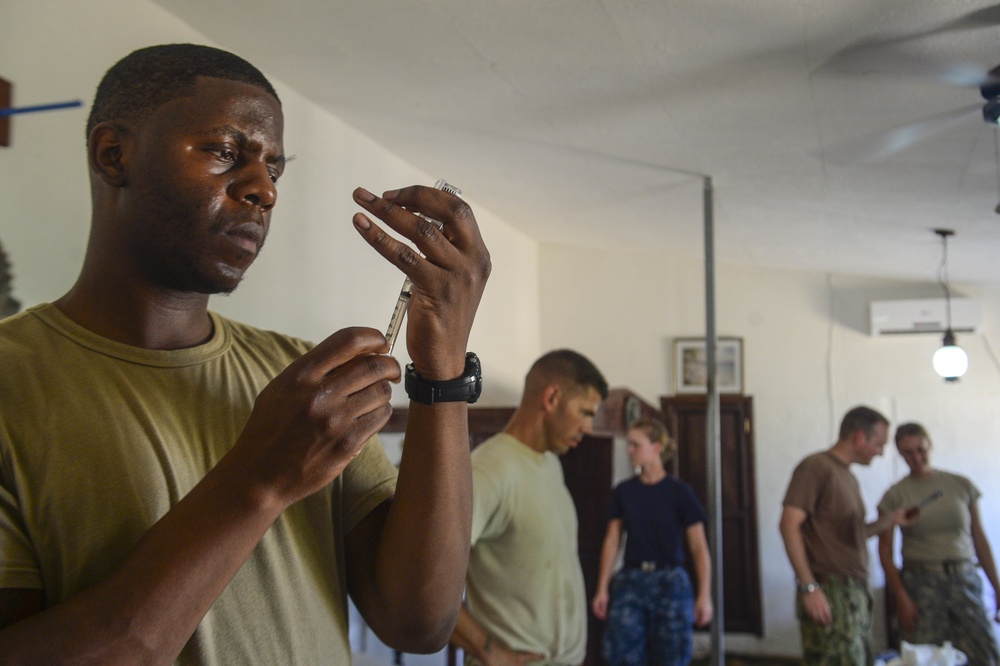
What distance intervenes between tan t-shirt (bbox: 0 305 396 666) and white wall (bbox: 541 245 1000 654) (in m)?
5.07

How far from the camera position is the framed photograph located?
5805mm

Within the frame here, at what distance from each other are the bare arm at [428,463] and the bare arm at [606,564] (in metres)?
3.10

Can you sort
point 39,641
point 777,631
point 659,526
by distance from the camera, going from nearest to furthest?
point 39,641 < point 659,526 < point 777,631

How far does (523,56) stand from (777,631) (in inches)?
185

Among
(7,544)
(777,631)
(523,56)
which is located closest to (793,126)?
(523,56)

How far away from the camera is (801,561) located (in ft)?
12.1

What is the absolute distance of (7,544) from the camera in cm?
67

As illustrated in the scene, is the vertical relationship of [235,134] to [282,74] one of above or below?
below

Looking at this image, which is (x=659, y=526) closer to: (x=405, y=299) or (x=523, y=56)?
(x=523, y=56)

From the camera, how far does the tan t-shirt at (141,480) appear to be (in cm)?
70

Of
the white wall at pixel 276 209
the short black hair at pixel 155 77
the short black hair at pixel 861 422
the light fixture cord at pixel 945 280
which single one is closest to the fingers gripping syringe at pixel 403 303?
the short black hair at pixel 155 77

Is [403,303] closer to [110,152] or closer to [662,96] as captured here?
[110,152]

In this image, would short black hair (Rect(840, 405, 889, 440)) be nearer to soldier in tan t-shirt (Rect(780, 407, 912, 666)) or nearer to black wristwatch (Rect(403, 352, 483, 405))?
soldier in tan t-shirt (Rect(780, 407, 912, 666))

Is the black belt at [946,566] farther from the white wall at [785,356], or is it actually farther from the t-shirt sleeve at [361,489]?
the t-shirt sleeve at [361,489]
